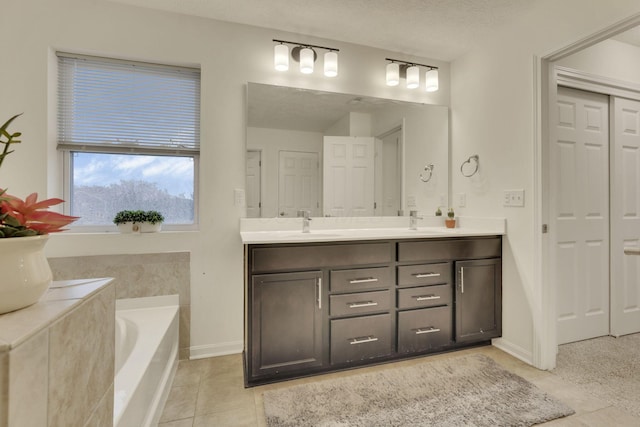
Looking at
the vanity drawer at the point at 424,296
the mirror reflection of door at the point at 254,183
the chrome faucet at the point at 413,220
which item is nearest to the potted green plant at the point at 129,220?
the mirror reflection of door at the point at 254,183

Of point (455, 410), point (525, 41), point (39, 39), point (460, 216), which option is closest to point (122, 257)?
point (39, 39)

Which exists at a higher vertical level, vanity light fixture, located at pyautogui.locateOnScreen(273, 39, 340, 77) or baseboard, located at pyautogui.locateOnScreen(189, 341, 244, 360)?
vanity light fixture, located at pyautogui.locateOnScreen(273, 39, 340, 77)

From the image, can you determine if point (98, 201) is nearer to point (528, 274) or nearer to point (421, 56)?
point (421, 56)

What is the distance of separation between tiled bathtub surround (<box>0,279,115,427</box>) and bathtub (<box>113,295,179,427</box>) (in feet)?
1.58

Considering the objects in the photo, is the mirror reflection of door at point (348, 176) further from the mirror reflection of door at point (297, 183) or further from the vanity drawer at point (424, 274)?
the vanity drawer at point (424, 274)

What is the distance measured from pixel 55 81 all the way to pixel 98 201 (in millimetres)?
821

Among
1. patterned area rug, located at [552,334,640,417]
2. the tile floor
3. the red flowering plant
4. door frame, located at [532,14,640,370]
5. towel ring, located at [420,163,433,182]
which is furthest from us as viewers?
towel ring, located at [420,163,433,182]

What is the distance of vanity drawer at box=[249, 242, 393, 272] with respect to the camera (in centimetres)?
174

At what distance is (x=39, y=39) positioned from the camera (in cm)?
189

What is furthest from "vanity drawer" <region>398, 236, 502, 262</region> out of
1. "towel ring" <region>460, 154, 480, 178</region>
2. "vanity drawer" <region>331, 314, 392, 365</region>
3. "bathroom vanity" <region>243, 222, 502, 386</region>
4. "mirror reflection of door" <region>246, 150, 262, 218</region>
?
"mirror reflection of door" <region>246, 150, 262, 218</region>

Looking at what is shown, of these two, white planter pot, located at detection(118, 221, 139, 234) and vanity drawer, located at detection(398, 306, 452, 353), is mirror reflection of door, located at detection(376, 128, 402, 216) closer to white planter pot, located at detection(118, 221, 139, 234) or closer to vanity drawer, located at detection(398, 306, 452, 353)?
vanity drawer, located at detection(398, 306, 452, 353)

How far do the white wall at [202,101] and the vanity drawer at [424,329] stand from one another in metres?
1.16

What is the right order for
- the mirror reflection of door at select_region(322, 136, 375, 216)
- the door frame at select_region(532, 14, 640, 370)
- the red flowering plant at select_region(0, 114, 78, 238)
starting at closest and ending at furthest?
the red flowering plant at select_region(0, 114, 78, 238) → the door frame at select_region(532, 14, 640, 370) → the mirror reflection of door at select_region(322, 136, 375, 216)

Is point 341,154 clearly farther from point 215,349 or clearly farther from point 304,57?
point 215,349
